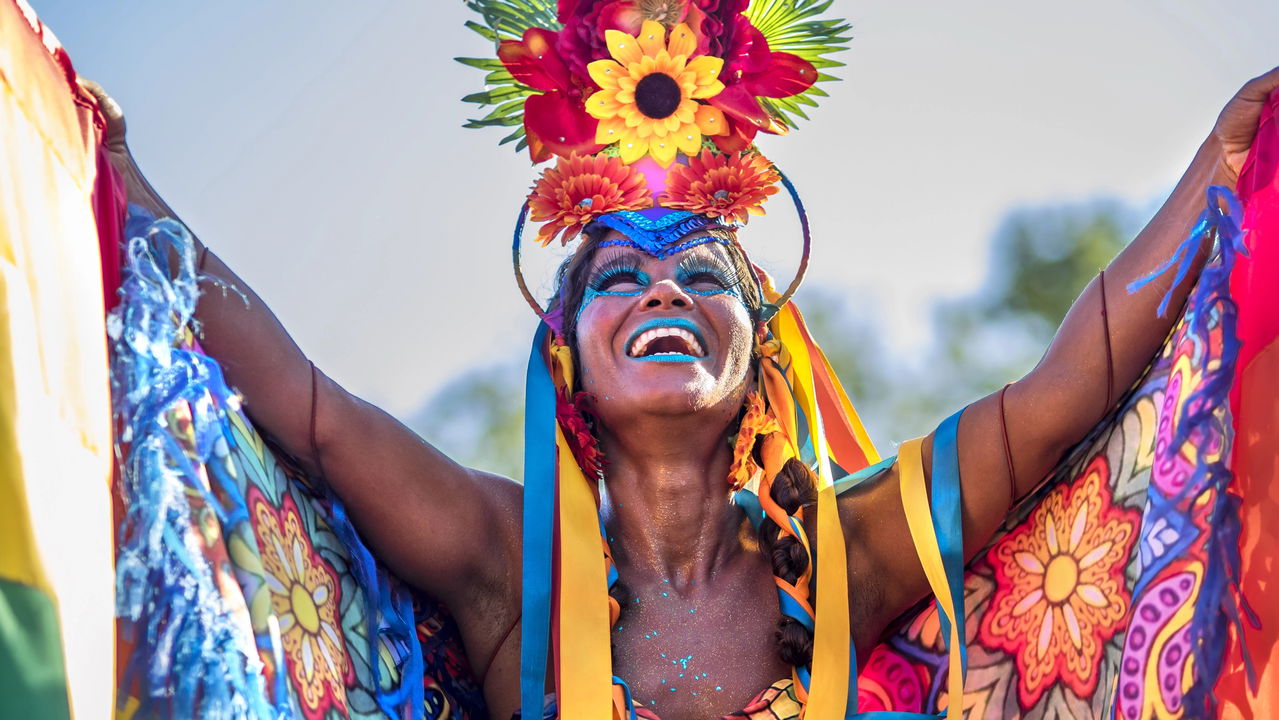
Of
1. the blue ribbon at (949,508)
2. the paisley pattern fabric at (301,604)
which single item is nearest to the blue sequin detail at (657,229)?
the blue ribbon at (949,508)

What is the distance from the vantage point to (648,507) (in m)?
3.43

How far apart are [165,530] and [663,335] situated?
47.6 inches

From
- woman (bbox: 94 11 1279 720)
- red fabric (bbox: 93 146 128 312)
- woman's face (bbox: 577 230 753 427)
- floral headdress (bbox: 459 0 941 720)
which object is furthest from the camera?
floral headdress (bbox: 459 0 941 720)

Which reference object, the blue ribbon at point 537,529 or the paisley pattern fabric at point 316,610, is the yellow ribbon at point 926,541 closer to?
the blue ribbon at point 537,529

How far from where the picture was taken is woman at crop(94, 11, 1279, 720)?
114 inches

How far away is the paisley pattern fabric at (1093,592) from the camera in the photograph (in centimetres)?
269

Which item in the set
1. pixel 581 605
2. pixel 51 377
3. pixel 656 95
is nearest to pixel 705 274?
pixel 656 95

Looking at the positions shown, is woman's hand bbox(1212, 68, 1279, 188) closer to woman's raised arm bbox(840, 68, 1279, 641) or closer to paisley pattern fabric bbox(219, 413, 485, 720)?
woman's raised arm bbox(840, 68, 1279, 641)

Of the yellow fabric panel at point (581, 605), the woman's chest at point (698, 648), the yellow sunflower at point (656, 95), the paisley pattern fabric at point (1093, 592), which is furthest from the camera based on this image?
the yellow sunflower at point (656, 95)

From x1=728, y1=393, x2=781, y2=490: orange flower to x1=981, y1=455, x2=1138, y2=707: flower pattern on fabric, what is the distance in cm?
52

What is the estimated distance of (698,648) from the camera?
3209 mm

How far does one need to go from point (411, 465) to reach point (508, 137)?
902mm

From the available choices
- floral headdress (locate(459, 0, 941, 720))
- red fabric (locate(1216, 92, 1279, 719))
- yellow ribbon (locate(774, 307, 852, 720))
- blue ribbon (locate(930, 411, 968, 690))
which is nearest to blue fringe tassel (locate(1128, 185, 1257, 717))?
red fabric (locate(1216, 92, 1279, 719))

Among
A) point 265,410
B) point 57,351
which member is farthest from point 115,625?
point 265,410
